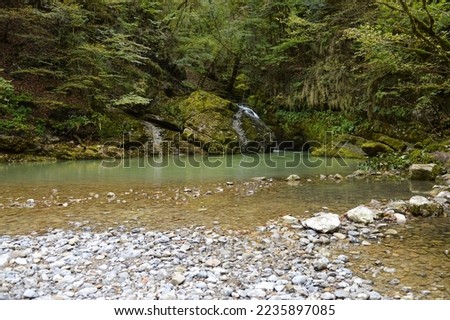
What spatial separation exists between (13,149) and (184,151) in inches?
282

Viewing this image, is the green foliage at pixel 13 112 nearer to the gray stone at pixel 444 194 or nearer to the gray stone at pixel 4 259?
the gray stone at pixel 4 259

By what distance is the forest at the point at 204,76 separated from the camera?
44.0 ft

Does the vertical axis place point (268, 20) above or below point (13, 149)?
above

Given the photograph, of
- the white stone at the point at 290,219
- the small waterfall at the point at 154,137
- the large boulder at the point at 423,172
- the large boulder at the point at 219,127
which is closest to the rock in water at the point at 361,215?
the white stone at the point at 290,219

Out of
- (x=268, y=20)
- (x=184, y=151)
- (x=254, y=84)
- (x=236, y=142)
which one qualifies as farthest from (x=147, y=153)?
(x=268, y=20)

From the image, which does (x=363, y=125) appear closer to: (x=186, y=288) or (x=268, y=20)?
(x=268, y=20)

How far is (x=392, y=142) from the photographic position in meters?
13.7

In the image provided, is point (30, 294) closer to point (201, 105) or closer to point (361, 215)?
point (361, 215)

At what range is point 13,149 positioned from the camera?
42.5ft

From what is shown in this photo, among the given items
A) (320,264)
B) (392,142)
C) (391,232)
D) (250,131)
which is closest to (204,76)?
(250,131)

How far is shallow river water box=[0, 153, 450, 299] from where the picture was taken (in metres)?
3.36

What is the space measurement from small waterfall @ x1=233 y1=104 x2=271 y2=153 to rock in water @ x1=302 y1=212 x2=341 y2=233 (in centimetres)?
1305

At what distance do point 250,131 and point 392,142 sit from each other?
23.0 ft

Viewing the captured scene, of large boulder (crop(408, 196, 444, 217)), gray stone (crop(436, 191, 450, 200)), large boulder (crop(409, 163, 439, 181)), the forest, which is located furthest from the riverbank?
the forest
